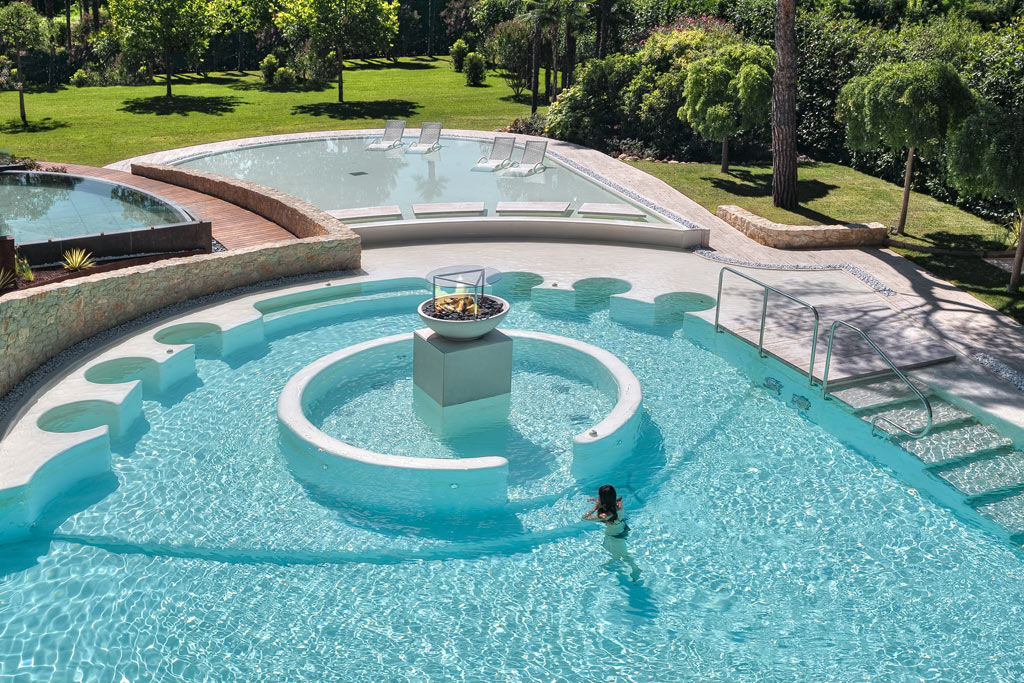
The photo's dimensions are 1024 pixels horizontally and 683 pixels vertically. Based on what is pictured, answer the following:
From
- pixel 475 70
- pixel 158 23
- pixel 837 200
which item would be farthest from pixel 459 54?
pixel 837 200

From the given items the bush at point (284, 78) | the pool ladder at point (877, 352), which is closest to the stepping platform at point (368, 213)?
the pool ladder at point (877, 352)

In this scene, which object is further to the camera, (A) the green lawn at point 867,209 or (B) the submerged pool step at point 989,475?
(A) the green lawn at point 867,209

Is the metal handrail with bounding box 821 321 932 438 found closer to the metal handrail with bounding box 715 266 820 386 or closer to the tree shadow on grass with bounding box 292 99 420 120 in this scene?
the metal handrail with bounding box 715 266 820 386

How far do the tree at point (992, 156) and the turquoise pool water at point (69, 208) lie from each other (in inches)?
573

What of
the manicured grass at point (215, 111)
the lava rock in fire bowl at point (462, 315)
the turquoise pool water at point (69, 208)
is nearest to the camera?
the lava rock in fire bowl at point (462, 315)

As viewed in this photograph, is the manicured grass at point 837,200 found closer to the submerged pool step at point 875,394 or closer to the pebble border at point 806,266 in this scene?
the pebble border at point 806,266

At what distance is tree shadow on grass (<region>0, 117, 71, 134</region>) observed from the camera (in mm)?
32688

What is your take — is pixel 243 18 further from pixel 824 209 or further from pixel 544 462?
pixel 544 462

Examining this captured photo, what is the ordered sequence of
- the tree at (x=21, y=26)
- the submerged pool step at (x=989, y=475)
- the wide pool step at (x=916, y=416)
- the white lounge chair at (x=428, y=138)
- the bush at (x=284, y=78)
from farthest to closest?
1. the bush at (x=284, y=78)
2. the tree at (x=21, y=26)
3. the white lounge chair at (x=428, y=138)
4. the wide pool step at (x=916, y=416)
5. the submerged pool step at (x=989, y=475)

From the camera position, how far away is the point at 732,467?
37.8 ft

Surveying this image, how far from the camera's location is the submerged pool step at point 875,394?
1295cm

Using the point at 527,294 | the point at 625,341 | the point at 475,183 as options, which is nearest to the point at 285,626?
the point at 625,341

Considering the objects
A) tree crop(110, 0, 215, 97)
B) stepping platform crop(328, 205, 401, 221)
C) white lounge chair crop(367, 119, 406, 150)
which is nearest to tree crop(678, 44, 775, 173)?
white lounge chair crop(367, 119, 406, 150)

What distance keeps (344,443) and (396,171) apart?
53.6 ft
